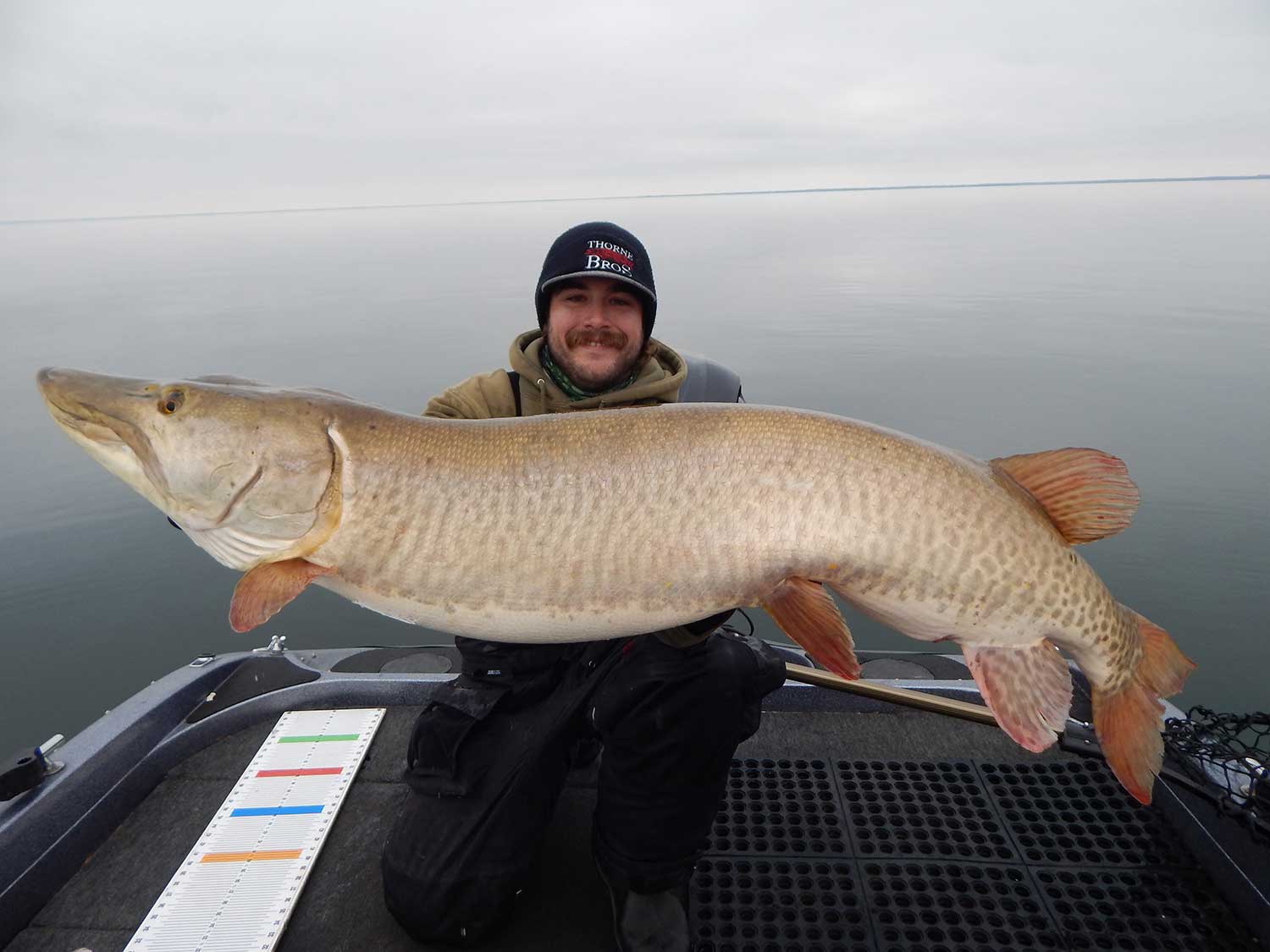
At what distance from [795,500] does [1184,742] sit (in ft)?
4.47

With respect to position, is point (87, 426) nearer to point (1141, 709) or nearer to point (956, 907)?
point (956, 907)

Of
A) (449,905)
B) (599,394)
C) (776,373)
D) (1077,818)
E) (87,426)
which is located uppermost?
(87,426)

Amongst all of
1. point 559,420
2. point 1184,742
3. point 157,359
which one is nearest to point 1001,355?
point 1184,742

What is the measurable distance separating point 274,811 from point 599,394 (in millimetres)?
1588

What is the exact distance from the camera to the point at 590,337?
8.12ft

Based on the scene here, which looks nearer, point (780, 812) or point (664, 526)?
point (664, 526)

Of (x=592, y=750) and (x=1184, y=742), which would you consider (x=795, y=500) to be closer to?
(x=592, y=750)

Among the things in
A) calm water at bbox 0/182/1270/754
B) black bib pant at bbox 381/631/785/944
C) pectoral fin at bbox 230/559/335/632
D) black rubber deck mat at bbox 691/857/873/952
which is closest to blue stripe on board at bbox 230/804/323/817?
black bib pant at bbox 381/631/785/944

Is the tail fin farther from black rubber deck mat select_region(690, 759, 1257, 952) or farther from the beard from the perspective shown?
the beard

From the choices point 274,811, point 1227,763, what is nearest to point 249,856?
point 274,811

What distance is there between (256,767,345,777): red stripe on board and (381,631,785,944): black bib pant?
17.0 inches

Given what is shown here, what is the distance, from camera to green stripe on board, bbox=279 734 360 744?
2350 millimetres

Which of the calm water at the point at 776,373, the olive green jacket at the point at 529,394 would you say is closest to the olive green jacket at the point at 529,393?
the olive green jacket at the point at 529,394

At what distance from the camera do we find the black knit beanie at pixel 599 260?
2.37 m
